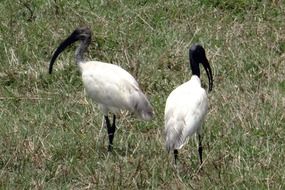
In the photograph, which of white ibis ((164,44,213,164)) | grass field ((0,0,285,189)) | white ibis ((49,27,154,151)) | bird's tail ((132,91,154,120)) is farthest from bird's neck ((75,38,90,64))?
white ibis ((164,44,213,164))

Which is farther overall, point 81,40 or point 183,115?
point 81,40

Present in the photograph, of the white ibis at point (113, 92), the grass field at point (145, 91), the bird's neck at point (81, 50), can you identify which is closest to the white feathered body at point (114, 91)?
the white ibis at point (113, 92)

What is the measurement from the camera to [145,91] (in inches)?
345

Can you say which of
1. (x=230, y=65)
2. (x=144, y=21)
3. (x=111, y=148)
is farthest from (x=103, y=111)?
(x=144, y=21)

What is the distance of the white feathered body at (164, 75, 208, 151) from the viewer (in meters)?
6.71

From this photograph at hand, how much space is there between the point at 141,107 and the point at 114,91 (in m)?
0.28

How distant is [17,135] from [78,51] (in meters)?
1.07

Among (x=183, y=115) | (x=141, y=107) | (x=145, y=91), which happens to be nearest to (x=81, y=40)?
(x=145, y=91)

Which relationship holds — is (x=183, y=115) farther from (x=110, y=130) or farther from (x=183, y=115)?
(x=110, y=130)

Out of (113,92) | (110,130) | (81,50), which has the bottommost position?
(110,130)

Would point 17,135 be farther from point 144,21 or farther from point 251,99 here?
point 144,21

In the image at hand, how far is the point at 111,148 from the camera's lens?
741 centimetres

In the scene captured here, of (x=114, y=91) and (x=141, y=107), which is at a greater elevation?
(x=114, y=91)

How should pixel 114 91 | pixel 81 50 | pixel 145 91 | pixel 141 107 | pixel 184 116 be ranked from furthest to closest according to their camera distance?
1. pixel 145 91
2. pixel 81 50
3. pixel 114 91
4. pixel 141 107
5. pixel 184 116
